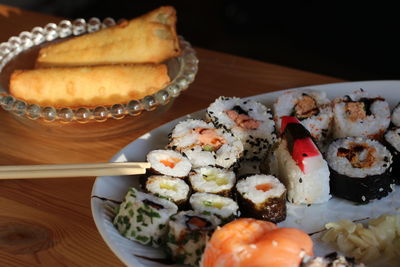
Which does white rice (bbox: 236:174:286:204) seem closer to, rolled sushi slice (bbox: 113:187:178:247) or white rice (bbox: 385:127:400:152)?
rolled sushi slice (bbox: 113:187:178:247)

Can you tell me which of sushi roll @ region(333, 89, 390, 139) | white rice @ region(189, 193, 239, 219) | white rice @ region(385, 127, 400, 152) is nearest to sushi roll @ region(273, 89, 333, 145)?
sushi roll @ region(333, 89, 390, 139)

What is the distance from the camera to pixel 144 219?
4.41 ft

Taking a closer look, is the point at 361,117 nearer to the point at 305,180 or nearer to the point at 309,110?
the point at 309,110

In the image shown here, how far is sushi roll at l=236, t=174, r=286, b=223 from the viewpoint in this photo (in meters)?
1.43

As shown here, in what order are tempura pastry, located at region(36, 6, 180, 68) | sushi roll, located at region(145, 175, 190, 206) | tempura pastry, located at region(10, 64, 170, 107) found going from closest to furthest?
sushi roll, located at region(145, 175, 190, 206)
tempura pastry, located at region(10, 64, 170, 107)
tempura pastry, located at region(36, 6, 180, 68)

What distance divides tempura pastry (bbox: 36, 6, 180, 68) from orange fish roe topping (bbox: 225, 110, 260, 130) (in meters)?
0.36

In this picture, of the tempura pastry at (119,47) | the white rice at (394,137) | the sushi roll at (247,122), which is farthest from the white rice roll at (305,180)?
the tempura pastry at (119,47)

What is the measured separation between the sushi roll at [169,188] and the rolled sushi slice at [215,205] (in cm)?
3

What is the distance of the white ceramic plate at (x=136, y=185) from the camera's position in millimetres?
1335

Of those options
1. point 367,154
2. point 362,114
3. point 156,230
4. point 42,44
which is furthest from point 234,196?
point 42,44

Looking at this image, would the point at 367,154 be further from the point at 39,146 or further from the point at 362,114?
the point at 39,146

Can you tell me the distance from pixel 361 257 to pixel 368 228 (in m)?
0.09

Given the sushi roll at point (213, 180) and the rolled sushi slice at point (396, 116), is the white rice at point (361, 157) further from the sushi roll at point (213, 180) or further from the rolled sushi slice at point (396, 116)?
the sushi roll at point (213, 180)

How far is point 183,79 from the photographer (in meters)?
1.88
